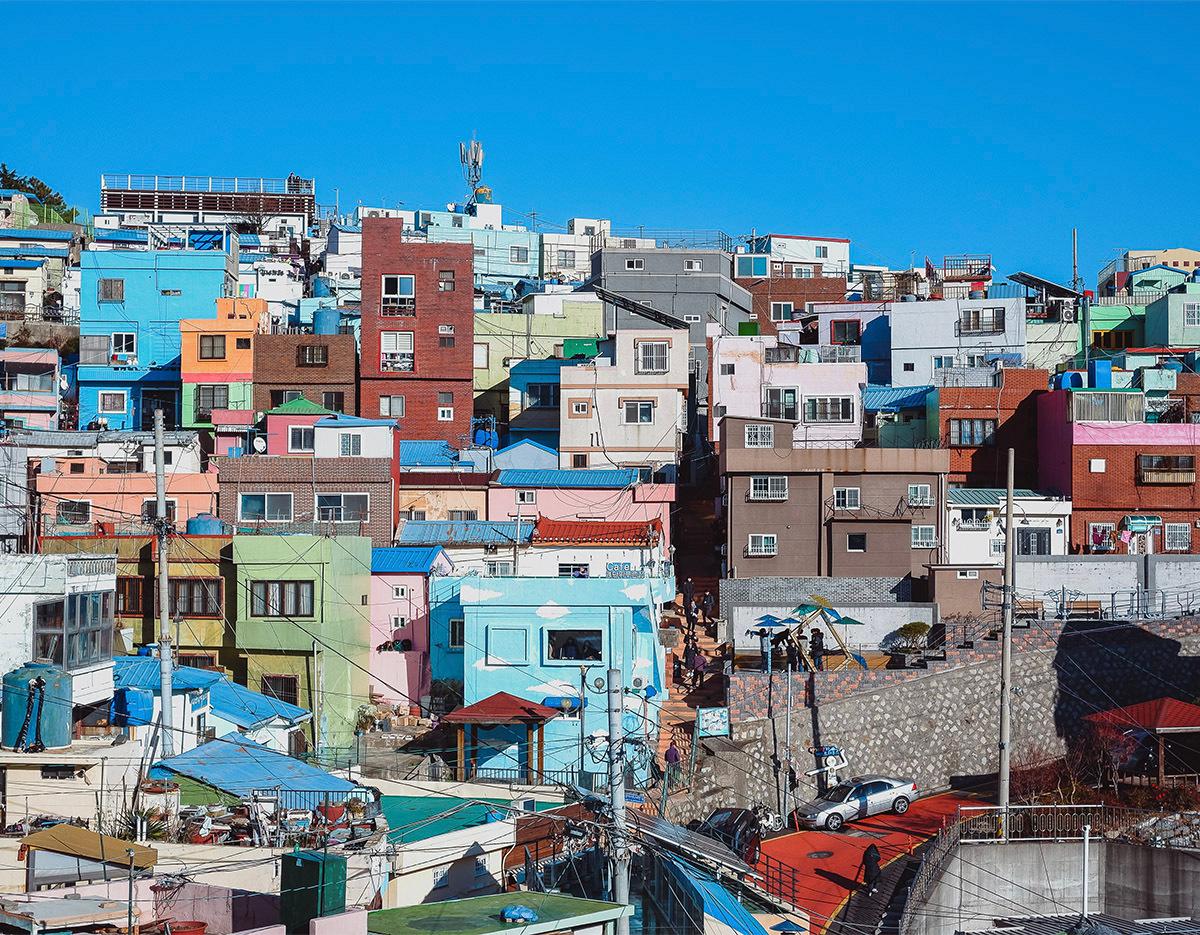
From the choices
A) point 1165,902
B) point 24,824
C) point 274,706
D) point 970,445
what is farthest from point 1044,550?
point 24,824

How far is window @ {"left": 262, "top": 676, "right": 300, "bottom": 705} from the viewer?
1709 inches

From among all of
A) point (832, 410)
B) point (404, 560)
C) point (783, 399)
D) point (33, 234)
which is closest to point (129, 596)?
point (404, 560)

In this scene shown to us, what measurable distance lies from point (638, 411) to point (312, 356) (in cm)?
1189

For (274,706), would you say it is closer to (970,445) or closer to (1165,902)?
(1165,902)

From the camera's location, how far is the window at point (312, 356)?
59469mm

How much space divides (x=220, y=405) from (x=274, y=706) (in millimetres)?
21459

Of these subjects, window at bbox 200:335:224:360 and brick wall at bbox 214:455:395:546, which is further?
window at bbox 200:335:224:360

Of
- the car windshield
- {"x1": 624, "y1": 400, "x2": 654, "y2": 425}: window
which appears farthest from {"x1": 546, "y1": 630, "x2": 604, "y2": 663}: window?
{"x1": 624, "y1": 400, "x2": 654, "y2": 425}: window

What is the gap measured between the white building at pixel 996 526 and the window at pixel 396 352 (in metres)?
20.4

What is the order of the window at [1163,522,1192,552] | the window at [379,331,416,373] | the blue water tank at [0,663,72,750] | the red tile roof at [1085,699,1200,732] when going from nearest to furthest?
the blue water tank at [0,663,72,750], the red tile roof at [1085,699,1200,732], the window at [1163,522,1192,552], the window at [379,331,416,373]

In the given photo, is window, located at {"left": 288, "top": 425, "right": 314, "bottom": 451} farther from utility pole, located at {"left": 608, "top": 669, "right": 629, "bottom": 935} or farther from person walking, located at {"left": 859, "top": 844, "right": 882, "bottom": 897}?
utility pole, located at {"left": 608, "top": 669, "right": 629, "bottom": 935}

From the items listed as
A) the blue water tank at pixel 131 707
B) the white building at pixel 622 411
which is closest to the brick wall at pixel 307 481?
the white building at pixel 622 411

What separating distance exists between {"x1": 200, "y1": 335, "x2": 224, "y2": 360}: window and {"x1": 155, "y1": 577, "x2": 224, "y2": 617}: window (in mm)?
16684

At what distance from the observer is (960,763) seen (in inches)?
1738
